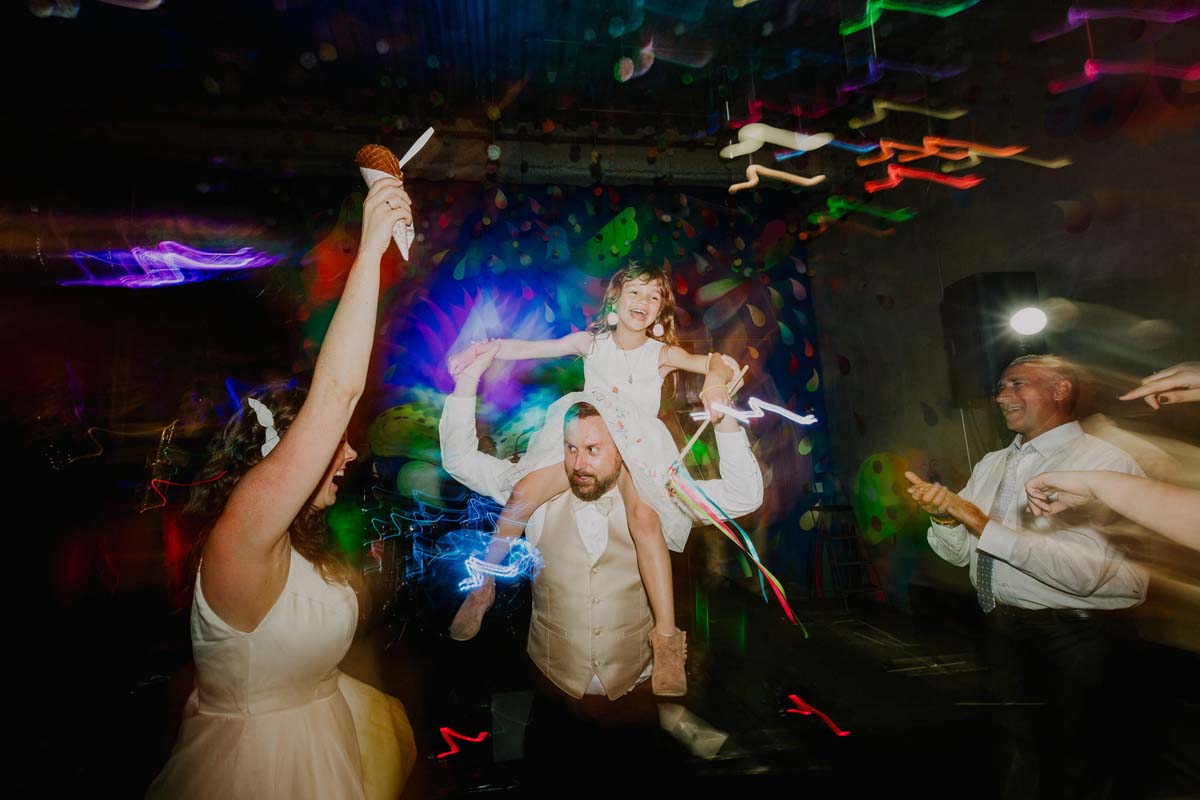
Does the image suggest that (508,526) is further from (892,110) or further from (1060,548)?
(892,110)

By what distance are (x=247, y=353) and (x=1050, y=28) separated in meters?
5.76

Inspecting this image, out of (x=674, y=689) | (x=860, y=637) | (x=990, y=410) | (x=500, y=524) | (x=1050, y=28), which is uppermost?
(x=1050, y=28)

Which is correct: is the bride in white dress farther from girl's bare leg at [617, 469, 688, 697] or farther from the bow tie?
girl's bare leg at [617, 469, 688, 697]

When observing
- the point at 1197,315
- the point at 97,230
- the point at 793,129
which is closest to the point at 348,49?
the point at 97,230

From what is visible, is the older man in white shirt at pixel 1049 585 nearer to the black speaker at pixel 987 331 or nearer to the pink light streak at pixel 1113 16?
the black speaker at pixel 987 331

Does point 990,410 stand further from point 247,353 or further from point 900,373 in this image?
point 247,353

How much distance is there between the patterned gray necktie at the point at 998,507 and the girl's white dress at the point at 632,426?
1.67m

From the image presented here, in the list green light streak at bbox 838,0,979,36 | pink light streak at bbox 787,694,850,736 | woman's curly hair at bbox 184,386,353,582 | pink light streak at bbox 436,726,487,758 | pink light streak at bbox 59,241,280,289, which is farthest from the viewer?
pink light streak at bbox 59,241,280,289

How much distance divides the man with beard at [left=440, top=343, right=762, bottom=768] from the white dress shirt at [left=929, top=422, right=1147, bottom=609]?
5.21ft

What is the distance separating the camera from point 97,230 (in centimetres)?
354

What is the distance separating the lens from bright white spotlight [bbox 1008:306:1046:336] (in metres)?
3.17

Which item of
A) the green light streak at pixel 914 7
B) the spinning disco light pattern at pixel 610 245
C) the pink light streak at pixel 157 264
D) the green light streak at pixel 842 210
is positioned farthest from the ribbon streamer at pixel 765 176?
the pink light streak at pixel 157 264

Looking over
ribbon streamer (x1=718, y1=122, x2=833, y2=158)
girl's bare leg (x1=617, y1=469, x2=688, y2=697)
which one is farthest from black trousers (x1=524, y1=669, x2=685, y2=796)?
ribbon streamer (x1=718, y1=122, x2=833, y2=158)

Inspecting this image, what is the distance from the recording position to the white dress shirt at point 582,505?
2541 mm
